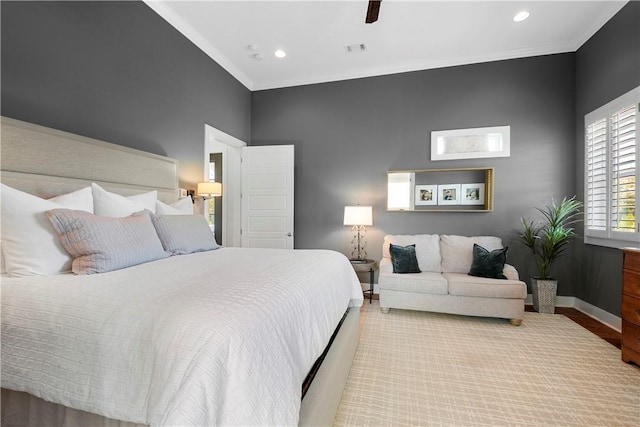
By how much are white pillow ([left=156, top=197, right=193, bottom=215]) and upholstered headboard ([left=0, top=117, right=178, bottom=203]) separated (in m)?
0.28

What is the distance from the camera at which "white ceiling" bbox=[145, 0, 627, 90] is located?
110 inches

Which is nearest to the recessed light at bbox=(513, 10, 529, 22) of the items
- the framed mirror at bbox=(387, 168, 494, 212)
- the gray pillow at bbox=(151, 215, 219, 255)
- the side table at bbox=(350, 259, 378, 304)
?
the framed mirror at bbox=(387, 168, 494, 212)

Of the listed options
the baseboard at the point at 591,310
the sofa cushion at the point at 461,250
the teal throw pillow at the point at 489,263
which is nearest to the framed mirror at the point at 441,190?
the sofa cushion at the point at 461,250

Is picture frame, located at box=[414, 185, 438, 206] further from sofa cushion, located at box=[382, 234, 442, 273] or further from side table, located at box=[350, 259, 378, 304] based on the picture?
side table, located at box=[350, 259, 378, 304]

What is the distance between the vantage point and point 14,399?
107cm

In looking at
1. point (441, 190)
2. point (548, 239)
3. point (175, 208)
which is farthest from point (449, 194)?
point (175, 208)

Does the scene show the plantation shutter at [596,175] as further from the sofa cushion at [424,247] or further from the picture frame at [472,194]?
the sofa cushion at [424,247]

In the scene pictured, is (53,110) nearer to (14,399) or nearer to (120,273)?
(120,273)

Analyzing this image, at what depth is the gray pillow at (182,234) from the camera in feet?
6.45

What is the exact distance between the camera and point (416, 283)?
3.15 meters

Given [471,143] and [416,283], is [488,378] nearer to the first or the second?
[416,283]

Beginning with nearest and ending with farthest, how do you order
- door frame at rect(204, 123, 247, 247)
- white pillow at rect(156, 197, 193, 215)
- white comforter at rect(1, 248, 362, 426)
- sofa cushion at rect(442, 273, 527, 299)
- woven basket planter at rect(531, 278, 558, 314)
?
white comforter at rect(1, 248, 362, 426), white pillow at rect(156, 197, 193, 215), sofa cushion at rect(442, 273, 527, 299), woven basket planter at rect(531, 278, 558, 314), door frame at rect(204, 123, 247, 247)

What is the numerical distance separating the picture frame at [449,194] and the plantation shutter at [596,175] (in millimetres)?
1371

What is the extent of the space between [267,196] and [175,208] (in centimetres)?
184
